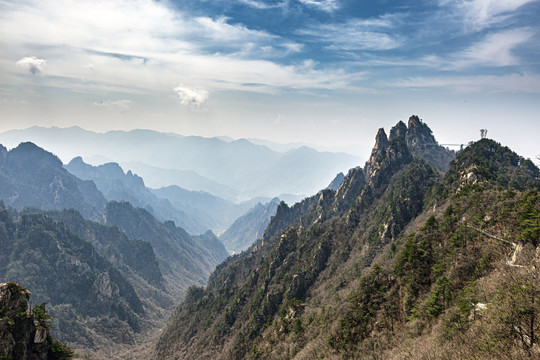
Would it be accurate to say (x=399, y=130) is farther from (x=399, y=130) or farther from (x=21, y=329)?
(x=21, y=329)

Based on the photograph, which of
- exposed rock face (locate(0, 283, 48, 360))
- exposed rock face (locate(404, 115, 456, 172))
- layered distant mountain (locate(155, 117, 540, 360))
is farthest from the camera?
exposed rock face (locate(404, 115, 456, 172))

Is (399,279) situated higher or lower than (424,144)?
lower

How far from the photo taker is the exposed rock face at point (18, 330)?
50.0 m

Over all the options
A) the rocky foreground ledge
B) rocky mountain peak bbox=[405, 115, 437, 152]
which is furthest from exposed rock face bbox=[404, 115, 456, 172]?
the rocky foreground ledge

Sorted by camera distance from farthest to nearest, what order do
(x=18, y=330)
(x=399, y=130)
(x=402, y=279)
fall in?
(x=399, y=130)
(x=402, y=279)
(x=18, y=330)

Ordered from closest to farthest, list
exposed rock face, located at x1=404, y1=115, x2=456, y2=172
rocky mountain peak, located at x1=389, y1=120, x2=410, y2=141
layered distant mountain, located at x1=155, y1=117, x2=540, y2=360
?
layered distant mountain, located at x1=155, y1=117, x2=540, y2=360, exposed rock face, located at x1=404, y1=115, x2=456, y2=172, rocky mountain peak, located at x1=389, y1=120, x2=410, y2=141

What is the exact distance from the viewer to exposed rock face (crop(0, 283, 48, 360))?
50.0m

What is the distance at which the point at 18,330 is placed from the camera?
173 feet

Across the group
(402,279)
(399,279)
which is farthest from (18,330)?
(402,279)

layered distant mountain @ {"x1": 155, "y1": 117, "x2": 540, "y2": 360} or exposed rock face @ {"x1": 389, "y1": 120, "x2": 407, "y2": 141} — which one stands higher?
exposed rock face @ {"x1": 389, "y1": 120, "x2": 407, "y2": 141}

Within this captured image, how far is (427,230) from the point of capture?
210ft

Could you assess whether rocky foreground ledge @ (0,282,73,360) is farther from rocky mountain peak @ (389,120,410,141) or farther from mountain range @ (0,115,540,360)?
rocky mountain peak @ (389,120,410,141)

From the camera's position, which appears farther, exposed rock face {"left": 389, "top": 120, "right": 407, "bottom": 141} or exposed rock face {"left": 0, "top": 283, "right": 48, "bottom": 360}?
exposed rock face {"left": 389, "top": 120, "right": 407, "bottom": 141}

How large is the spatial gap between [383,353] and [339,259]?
221 ft
